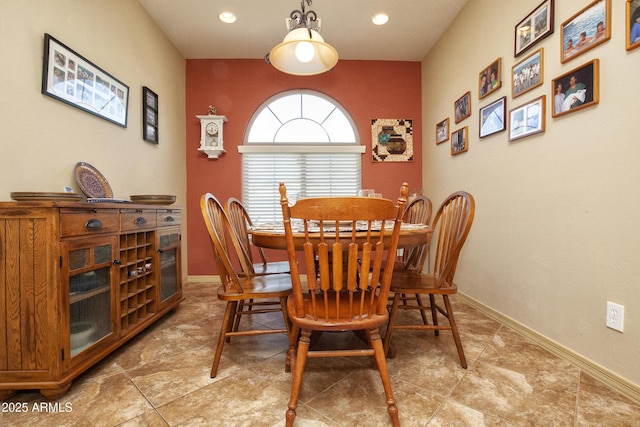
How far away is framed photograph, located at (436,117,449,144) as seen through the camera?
309 centimetres

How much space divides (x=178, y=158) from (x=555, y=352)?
383 centimetres

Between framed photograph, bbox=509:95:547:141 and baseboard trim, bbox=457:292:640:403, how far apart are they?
4.35ft

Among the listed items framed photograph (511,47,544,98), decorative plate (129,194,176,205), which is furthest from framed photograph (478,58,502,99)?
decorative plate (129,194,176,205)

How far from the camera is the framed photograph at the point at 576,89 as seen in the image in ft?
4.83

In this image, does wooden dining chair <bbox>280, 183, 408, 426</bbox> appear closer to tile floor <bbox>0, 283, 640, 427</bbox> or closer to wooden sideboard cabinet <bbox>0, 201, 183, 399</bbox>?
tile floor <bbox>0, 283, 640, 427</bbox>

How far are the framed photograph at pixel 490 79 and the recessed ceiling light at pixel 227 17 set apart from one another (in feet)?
7.87

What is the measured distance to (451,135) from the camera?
118 inches

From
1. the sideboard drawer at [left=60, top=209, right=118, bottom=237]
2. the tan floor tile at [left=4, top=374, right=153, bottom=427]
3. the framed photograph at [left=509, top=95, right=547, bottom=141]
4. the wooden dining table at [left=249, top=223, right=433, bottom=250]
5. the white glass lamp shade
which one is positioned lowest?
the tan floor tile at [left=4, top=374, right=153, bottom=427]

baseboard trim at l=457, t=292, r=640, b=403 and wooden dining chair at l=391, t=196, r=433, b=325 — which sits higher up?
wooden dining chair at l=391, t=196, r=433, b=325

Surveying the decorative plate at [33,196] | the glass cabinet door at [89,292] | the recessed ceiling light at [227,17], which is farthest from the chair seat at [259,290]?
the recessed ceiling light at [227,17]

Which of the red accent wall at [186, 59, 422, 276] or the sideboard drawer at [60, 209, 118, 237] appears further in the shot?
the red accent wall at [186, 59, 422, 276]

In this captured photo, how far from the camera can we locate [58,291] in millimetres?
1281

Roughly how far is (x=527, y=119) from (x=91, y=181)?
303cm

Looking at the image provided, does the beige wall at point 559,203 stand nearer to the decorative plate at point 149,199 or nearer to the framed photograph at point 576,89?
the framed photograph at point 576,89
